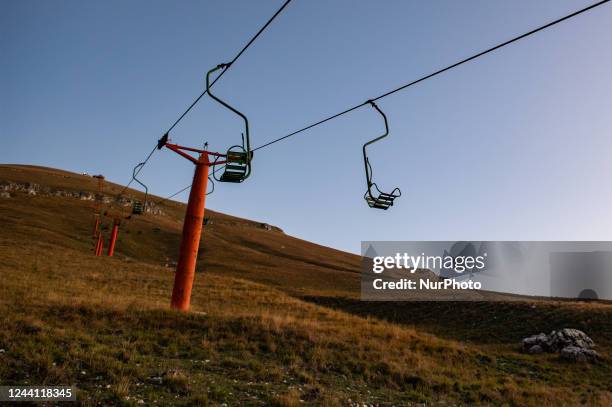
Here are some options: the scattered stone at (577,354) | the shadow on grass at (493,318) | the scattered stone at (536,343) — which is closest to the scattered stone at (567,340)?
the scattered stone at (536,343)

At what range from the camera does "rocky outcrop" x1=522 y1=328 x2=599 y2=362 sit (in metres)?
20.5

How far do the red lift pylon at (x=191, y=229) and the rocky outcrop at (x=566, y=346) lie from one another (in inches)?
691

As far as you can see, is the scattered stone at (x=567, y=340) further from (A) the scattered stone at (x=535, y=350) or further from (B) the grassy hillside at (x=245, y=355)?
(B) the grassy hillside at (x=245, y=355)

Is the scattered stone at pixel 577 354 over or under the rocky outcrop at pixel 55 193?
under

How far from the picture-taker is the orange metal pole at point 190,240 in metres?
17.2

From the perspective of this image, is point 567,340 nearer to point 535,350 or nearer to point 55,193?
point 535,350

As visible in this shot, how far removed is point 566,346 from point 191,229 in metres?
18.9

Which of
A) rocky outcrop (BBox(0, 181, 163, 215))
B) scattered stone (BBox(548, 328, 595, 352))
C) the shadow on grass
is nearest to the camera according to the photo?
scattered stone (BBox(548, 328, 595, 352))

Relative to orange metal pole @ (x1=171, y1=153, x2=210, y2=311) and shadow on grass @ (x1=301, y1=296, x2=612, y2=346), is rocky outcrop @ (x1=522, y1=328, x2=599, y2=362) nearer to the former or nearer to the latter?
shadow on grass @ (x1=301, y1=296, x2=612, y2=346)

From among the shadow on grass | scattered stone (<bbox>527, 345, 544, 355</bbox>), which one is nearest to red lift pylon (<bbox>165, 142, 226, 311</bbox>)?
scattered stone (<bbox>527, 345, 544, 355</bbox>)

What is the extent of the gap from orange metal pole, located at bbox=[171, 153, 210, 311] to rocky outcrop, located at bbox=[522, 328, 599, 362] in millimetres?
17511

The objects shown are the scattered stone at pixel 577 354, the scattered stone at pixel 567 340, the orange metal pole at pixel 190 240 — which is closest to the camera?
the orange metal pole at pixel 190 240

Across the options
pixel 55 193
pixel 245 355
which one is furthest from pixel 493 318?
pixel 55 193

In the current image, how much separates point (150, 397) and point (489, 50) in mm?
8215
